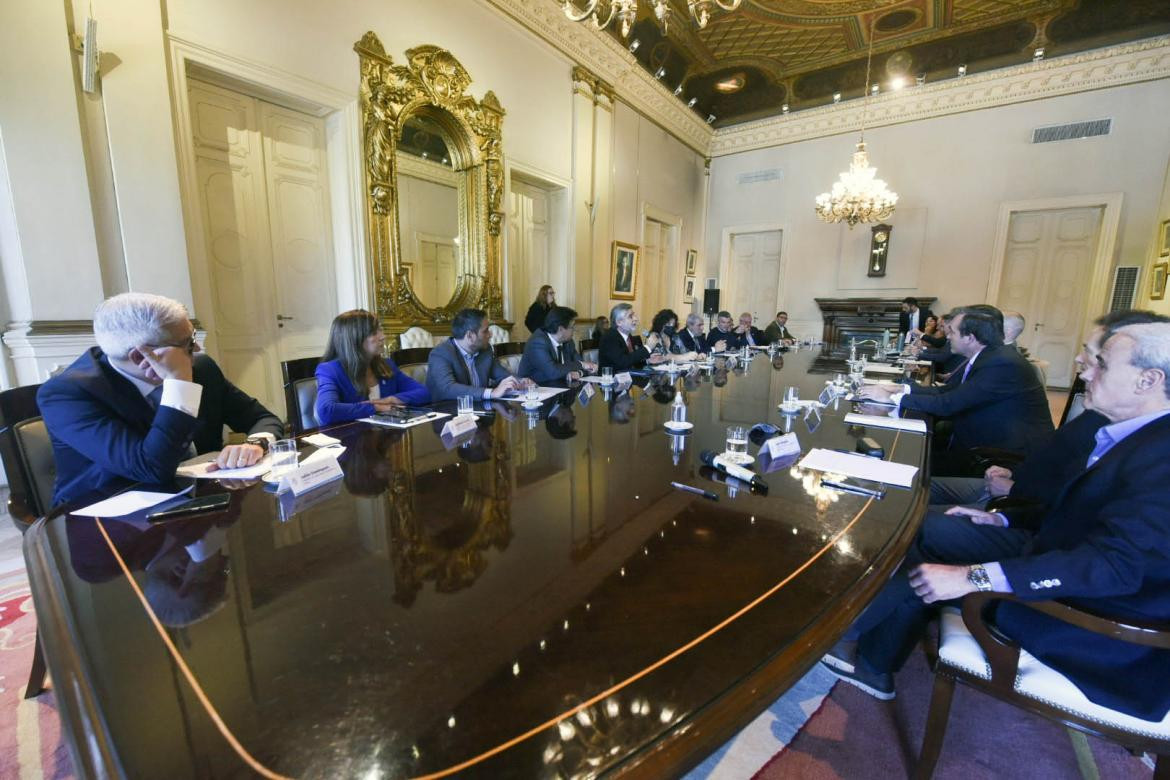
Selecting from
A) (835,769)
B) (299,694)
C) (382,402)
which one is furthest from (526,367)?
(299,694)

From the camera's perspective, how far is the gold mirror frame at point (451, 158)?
390 cm

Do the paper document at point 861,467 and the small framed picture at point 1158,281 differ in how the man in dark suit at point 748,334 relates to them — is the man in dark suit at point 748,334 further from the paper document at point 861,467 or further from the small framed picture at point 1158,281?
the paper document at point 861,467

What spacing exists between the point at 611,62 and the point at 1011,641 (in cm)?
699

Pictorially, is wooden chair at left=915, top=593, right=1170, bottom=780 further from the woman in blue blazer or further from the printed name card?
the woman in blue blazer

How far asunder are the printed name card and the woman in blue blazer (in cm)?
45

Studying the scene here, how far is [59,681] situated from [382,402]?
1686mm

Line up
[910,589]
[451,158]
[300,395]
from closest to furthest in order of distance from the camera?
[910,589] < [300,395] < [451,158]

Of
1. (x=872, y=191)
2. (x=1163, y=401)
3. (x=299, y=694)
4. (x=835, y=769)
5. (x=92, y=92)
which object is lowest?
(x=835, y=769)

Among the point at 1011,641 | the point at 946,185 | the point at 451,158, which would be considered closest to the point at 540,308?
the point at 451,158

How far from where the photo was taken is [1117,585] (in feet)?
3.13

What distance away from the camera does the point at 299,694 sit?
1.84 feet

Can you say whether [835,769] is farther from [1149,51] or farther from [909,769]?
[1149,51]

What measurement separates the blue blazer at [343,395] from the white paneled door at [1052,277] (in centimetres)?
849

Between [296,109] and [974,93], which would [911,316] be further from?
[296,109]
